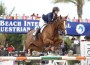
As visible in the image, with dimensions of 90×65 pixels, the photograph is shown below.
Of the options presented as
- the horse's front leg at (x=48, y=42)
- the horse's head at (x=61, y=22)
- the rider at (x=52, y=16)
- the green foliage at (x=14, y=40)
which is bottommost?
the green foliage at (x=14, y=40)

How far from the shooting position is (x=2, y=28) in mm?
20281

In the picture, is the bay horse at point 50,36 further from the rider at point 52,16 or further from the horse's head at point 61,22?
the rider at point 52,16

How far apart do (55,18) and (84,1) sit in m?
15.5

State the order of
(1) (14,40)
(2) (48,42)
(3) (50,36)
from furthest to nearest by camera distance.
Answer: (1) (14,40), (3) (50,36), (2) (48,42)

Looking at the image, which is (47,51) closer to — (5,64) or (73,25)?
(5,64)

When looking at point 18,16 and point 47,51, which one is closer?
point 47,51

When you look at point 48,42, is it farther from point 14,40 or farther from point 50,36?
point 14,40

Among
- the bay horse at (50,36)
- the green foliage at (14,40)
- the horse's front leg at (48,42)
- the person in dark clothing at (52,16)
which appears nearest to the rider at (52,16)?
the person in dark clothing at (52,16)

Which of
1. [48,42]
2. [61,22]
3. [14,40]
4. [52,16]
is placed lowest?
[14,40]

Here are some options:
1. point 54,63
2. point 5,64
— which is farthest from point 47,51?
point 5,64

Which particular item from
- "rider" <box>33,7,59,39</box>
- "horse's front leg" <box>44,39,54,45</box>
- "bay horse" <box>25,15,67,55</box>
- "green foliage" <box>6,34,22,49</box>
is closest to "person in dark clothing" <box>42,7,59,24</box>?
"rider" <box>33,7,59,39</box>

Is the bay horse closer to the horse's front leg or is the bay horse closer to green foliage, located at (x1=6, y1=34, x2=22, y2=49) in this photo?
the horse's front leg

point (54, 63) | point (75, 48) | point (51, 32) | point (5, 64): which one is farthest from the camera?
point (75, 48)

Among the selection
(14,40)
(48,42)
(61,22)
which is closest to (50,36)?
(48,42)
